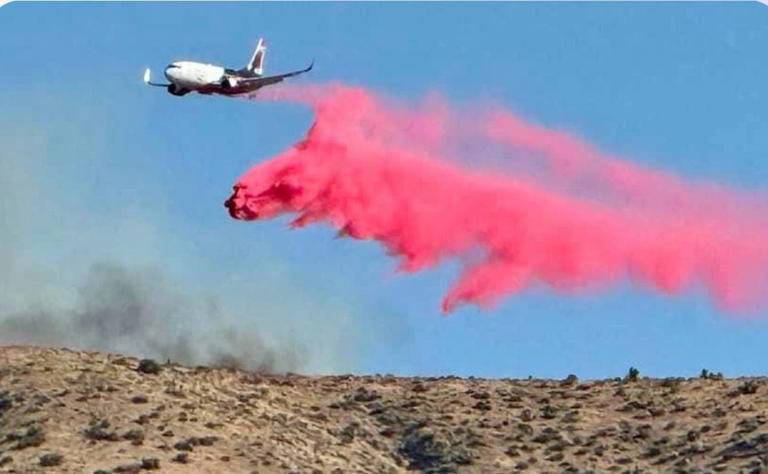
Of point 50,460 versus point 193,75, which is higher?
point 193,75

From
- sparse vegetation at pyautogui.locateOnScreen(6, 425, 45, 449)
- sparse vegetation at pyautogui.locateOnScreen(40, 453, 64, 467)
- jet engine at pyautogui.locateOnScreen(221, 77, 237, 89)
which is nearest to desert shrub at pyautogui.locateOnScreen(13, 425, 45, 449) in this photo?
sparse vegetation at pyautogui.locateOnScreen(6, 425, 45, 449)

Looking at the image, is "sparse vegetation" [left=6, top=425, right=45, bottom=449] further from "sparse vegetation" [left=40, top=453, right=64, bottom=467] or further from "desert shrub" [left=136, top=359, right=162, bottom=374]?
"desert shrub" [left=136, top=359, right=162, bottom=374]

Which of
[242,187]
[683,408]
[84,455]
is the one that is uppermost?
[242,187]

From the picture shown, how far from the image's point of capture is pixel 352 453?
96000mm

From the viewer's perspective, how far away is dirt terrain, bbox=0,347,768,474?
91.7m

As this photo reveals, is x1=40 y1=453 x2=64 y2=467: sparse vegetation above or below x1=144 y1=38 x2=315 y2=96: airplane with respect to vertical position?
below

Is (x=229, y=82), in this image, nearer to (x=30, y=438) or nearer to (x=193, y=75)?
(x=193, y=75)

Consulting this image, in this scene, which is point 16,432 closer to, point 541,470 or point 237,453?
point 237,453

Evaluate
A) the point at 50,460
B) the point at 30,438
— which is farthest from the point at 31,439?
the point at 50,460

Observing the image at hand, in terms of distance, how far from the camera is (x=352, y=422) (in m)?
101

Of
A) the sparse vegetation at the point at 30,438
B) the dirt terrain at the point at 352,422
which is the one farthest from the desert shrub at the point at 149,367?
the sparse vegetation at the point at 30,438

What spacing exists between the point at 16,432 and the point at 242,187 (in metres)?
19.6

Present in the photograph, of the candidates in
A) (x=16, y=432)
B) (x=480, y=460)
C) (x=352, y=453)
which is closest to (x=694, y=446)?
(x=480, y=460)

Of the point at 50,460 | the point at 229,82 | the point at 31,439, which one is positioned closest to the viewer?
the point at 50,460
